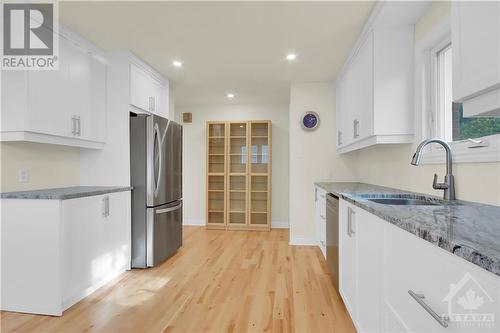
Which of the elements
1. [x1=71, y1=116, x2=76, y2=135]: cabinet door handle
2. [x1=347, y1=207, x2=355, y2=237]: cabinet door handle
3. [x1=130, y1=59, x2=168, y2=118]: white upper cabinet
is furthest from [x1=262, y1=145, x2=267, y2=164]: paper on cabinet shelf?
[x1=347, y1=207, x2=355, y2=237]: cabinet door handle

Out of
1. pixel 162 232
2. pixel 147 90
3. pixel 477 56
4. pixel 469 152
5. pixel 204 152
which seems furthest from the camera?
pixel 204 152

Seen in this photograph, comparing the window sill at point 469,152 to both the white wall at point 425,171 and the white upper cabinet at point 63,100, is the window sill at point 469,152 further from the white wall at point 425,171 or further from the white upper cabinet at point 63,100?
the white upper cabinet at point 63,100

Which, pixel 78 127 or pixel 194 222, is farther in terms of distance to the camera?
pixel 194 222

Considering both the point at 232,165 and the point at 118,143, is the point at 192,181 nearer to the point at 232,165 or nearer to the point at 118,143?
the point at 232,165

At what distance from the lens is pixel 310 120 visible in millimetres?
4156

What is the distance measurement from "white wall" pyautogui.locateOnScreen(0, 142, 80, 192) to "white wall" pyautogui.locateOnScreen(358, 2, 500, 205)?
10.9ft

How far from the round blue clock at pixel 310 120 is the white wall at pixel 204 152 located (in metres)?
1.22

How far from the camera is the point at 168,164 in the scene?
11.1ft

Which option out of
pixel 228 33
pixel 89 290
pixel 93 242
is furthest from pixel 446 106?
pixel 89 290

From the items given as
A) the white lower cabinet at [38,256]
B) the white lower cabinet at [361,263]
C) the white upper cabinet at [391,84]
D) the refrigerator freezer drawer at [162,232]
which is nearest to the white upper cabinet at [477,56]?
the white lower cabinet at [361,263]

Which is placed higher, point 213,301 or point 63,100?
point 63,100

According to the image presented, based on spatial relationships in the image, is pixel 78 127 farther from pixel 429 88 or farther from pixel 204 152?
pixel 429 88

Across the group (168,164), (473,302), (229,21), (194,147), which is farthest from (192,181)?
(473,302)

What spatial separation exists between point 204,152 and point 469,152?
4.51m
